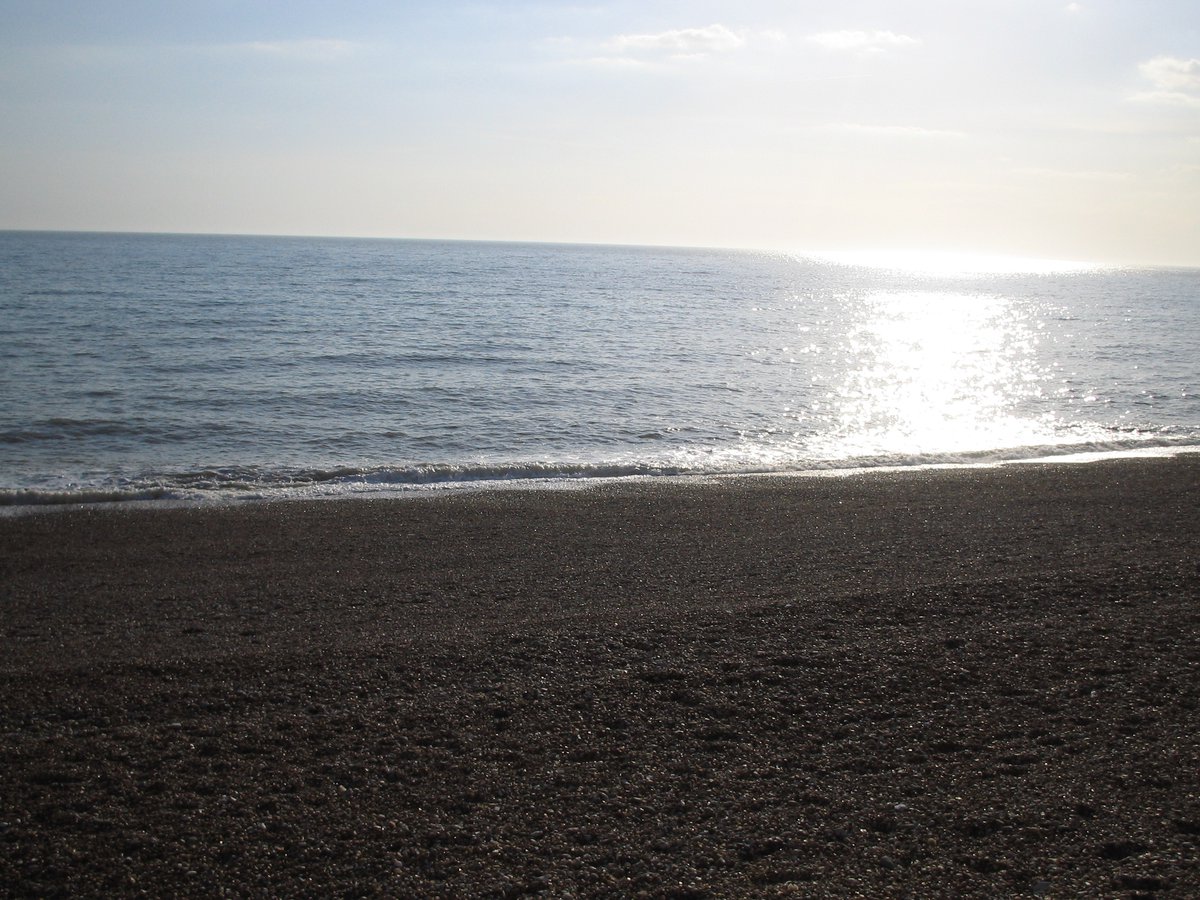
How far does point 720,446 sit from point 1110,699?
12548 millimetres

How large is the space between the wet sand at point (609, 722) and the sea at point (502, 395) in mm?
5844

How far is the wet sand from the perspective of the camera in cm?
381

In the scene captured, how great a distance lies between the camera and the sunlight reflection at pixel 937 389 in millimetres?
19062

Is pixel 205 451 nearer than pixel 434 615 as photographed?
No

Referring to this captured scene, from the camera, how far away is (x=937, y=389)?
26.4 m

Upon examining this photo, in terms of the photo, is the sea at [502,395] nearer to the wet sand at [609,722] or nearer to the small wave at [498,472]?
the small wave at [498,472]

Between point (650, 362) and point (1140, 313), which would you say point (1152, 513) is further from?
point (1140, 313)

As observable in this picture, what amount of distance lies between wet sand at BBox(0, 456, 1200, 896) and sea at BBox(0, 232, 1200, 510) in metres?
5.84

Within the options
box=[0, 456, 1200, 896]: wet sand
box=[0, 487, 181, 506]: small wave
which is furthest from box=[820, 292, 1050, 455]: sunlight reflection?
box=[0, 487, 181, 506]: small wave

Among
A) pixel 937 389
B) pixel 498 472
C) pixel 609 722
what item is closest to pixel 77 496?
pixel 498 472

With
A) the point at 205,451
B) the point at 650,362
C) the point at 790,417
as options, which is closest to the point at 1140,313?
the point at 650,362

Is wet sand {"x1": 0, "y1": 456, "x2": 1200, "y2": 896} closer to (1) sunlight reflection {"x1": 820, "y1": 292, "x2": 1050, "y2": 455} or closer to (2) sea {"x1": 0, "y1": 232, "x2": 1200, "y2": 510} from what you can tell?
(2) sea {"x1": 0, "y1": 232, "x2": 1200, "y2": 510}

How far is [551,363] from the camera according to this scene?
2825 centimetres

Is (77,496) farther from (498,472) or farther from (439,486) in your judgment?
(498,472)
